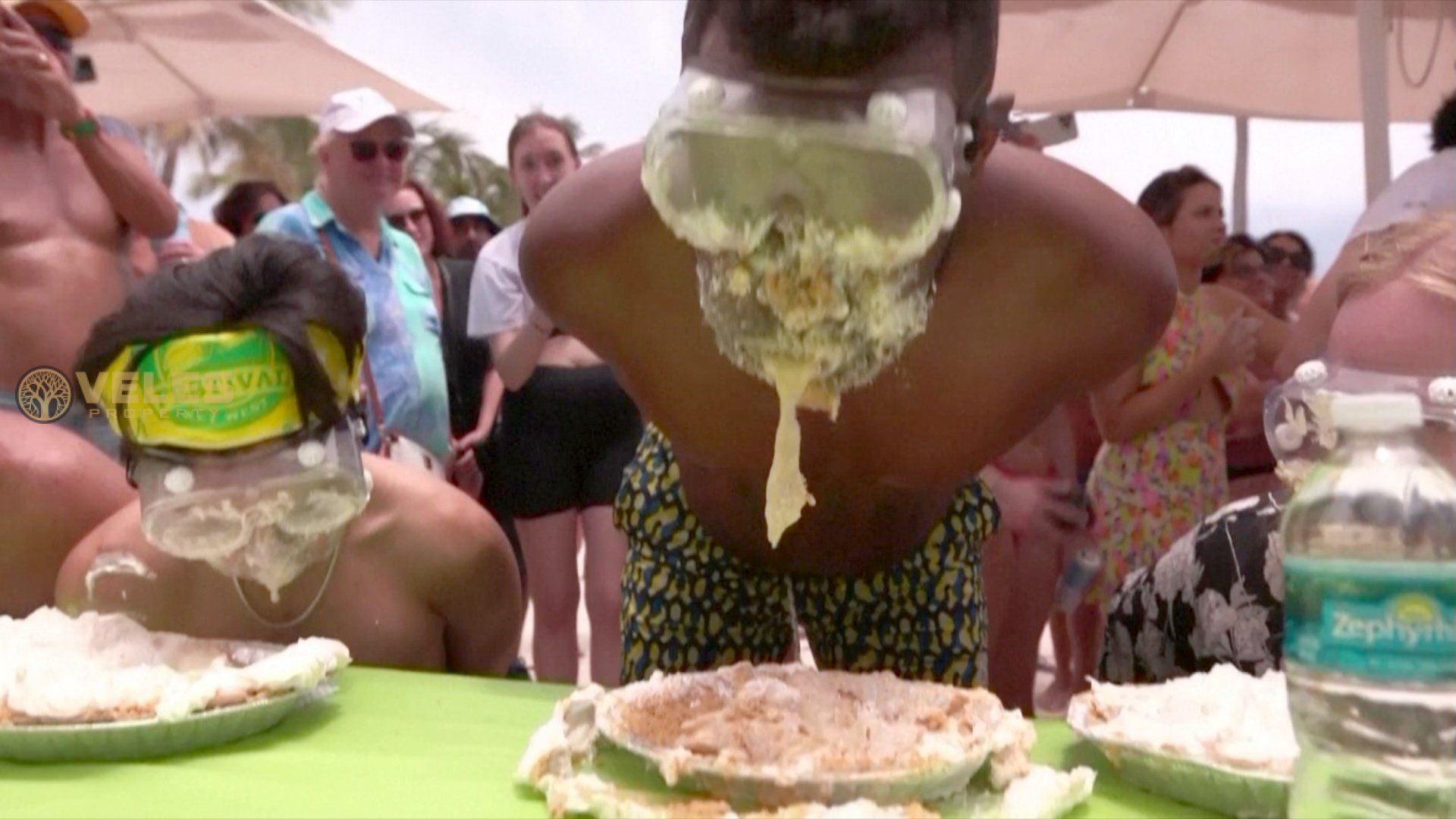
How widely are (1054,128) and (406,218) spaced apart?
1537 mm

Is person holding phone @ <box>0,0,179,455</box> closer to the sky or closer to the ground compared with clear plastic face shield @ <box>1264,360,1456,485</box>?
closer to the sky

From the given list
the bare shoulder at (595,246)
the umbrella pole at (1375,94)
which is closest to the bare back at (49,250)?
the bare shoulder at (595,246)

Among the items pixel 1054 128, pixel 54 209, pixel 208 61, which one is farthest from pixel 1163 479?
pixel 208 61

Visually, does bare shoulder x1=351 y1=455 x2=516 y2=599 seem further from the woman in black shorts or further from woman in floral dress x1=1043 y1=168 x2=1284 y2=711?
woman in floral dress x1=1043 y1=168 x2=1284 y2=711

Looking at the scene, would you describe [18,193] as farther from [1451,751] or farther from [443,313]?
→ [1451,751]

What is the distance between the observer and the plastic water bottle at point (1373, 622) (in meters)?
0.64

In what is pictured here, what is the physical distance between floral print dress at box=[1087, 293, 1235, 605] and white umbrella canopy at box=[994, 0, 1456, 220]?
520mm

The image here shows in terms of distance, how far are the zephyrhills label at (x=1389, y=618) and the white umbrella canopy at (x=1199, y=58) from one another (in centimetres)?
140

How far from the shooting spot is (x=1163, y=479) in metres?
1.67

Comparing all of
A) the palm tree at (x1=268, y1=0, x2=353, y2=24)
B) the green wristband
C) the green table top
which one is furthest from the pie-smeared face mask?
the palm tree at (x1=268, y1=0, x2=353, y2=24)

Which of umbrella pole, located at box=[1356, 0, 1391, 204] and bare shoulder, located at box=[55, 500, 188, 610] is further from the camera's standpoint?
umbrella pole, located at box=[1356, 0, 1391, 204]

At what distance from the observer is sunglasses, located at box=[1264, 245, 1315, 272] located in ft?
6.45

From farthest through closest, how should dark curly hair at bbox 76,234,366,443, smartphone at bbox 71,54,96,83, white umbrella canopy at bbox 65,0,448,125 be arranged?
white umbrella canopy at bbox 65,0,448,125 → smartphone at bbox 71,54,96,83 → dark curly hair at bbox 76,234,366,443

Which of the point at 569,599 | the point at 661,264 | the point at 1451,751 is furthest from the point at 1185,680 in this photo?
the point at 569,599
